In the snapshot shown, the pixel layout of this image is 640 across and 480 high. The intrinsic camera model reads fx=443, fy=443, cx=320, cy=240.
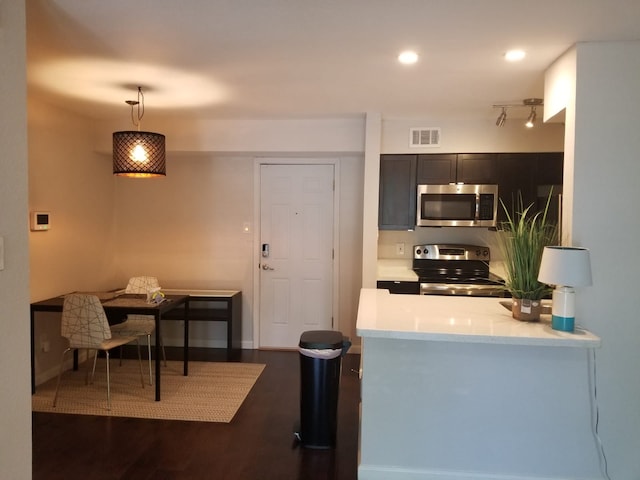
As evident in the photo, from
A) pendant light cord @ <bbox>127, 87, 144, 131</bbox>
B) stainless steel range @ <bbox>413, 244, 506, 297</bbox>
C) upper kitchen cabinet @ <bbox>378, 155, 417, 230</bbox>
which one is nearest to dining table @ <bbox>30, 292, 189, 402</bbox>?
pendant light cord @ <bbox>127, 87, 144, 131</bbox>

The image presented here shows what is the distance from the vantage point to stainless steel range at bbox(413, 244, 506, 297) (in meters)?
3.97

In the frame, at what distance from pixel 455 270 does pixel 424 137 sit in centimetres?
133

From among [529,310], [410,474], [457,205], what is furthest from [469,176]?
[410,474]

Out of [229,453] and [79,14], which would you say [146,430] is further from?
[79,14]

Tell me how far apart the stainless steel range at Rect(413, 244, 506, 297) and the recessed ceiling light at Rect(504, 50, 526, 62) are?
2025 millimetres

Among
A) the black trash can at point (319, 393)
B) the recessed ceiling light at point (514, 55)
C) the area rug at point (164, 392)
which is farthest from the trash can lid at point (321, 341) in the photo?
the recessed ceiling light at point (514, 55)

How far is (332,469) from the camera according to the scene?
256 centimetres

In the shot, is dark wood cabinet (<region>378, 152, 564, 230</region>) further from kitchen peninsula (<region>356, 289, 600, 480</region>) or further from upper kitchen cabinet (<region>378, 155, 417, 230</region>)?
kitchen peninsula (<region>356, 289, 600, 480</region>)

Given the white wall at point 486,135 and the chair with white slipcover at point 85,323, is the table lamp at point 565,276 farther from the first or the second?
the chair with white slipcover at point 85,323

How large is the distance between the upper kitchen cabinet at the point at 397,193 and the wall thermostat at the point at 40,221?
2.94 m

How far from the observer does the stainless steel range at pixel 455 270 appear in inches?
156

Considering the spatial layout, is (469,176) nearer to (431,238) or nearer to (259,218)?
(431,238)

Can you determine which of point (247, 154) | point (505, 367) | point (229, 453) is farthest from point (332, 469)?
point (247, 154)

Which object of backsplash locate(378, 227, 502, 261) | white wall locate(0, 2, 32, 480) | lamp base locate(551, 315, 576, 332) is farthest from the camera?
backsplash locate(378, 227, 502, 261)
